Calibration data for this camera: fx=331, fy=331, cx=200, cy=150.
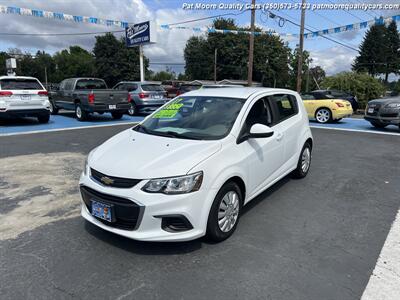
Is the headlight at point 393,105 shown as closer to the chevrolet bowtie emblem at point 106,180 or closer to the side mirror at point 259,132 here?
the side mirror at point 259,132

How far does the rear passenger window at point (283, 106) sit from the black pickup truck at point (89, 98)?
31.6ft

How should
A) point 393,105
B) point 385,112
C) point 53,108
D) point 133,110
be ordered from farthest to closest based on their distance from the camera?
point 53,108 → point 133,110 → point 385,112 → point 393,105

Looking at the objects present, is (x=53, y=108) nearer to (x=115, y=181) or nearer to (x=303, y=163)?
(x=303, y=163)

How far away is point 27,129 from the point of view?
38.5ft

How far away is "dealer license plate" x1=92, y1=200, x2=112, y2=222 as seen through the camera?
3271 mm

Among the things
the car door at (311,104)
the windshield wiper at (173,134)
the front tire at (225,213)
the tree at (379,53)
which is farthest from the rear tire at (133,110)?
the tree at (379,53)

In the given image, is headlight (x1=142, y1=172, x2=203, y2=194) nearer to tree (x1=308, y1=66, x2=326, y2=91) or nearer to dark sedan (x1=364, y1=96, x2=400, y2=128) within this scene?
dark sedan (x1=364, y1=96, x2=400, y2=128)

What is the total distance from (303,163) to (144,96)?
11.4 meters

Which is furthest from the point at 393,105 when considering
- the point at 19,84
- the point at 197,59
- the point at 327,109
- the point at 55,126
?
the point at 197,59

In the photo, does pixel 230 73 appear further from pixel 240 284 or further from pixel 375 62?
pixel 240 284

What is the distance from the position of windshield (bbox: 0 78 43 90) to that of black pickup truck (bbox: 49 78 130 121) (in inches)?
72.5

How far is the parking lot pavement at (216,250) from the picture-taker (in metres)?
2.83

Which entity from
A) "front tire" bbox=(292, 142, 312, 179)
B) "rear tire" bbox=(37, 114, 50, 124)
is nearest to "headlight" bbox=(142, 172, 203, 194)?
"front tire" bbox=(292, 142, 312, 179)

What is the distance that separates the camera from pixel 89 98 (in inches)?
524
